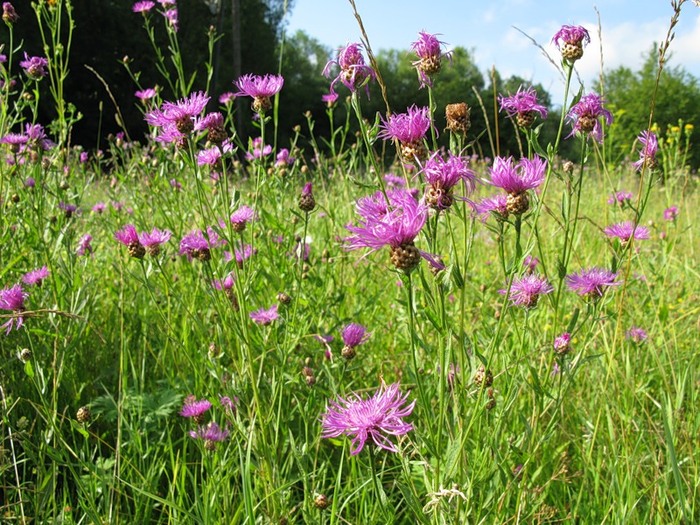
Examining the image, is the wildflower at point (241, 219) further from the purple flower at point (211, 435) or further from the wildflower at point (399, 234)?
the wildflower at point (399, 234)

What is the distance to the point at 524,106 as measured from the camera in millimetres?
1153

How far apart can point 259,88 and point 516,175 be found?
2.46ft

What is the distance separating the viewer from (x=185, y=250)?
1474 millimetres

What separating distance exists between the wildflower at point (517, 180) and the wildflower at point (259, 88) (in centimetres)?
66

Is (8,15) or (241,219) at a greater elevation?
(8,15)

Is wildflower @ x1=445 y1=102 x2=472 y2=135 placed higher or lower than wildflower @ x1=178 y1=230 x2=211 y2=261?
higher

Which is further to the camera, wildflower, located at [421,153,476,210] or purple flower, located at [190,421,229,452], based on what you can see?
purple flower, located at [190,421,229,452]

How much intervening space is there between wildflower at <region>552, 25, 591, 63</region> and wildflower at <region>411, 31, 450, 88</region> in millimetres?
229

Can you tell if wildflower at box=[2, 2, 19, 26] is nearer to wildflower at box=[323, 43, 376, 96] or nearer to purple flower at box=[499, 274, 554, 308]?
wildflower at box=[323, 43, 376, 96]

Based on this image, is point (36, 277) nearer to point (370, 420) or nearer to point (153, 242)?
point (153, 242)

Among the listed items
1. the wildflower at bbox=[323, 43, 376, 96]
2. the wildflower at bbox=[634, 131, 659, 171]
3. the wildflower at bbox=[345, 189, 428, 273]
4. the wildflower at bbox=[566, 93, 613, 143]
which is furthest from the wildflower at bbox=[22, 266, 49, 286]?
the wildflower at bbox=[634, 131, 659, 171]

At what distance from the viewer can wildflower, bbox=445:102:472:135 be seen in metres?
1.05

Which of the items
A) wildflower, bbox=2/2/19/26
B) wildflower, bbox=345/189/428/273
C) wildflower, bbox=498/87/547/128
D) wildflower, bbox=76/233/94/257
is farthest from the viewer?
wildflower, bbox=2/2/19/26

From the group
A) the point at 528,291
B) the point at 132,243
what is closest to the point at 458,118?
the point at 528,291
